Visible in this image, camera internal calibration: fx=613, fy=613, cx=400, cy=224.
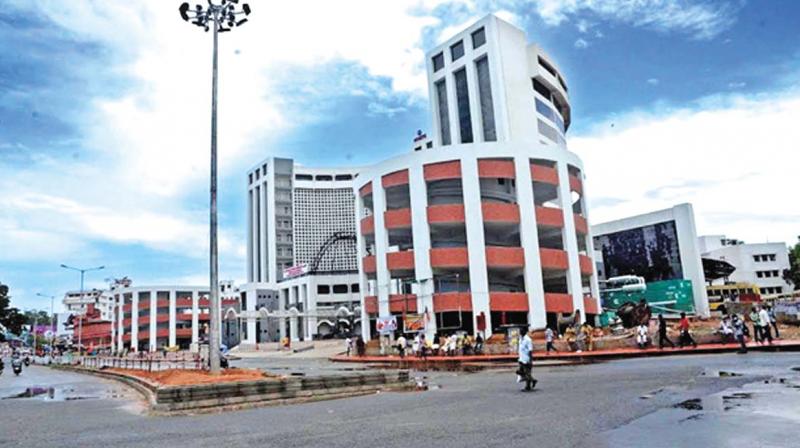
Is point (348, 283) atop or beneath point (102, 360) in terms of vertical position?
atop

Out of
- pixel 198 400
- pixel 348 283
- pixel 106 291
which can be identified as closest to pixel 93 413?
pixel 198 400

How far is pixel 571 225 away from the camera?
4822 centimetres

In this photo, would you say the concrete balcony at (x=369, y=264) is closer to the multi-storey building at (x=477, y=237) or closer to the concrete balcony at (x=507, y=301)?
the multi-storey building at (x=477, y=237)

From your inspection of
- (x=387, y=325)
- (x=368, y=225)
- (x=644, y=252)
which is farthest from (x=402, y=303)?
(x=644, y=252)

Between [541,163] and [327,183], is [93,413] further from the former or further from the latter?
[327,183]

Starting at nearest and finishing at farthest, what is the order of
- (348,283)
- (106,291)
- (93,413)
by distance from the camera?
1. (93,413)
2. (348,283)
3. (106,291)

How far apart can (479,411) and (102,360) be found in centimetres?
3628

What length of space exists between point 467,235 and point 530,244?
4.75m

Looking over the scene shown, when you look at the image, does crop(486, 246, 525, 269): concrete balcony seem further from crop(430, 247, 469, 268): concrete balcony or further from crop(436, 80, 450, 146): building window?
crop(436, 80, 450, 146): building window

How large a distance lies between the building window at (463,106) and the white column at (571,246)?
17459mm

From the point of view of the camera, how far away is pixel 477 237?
44781mm

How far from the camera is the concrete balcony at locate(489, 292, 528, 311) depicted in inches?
1741

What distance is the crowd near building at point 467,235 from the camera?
4544 centimetres

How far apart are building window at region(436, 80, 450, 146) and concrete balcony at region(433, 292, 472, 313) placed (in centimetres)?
2741
